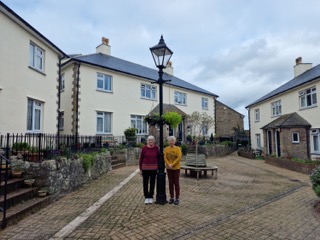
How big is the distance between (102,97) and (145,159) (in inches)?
513

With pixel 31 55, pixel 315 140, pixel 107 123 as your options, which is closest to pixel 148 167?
pixel 31 55

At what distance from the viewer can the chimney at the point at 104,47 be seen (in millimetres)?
21719

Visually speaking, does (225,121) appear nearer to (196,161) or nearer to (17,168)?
(196,161)

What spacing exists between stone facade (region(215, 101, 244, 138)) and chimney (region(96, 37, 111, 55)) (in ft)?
57.0

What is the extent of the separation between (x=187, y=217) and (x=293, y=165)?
443 inches

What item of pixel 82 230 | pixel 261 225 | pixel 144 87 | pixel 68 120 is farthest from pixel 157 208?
pixel 144 87

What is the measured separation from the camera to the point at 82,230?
13.8ft

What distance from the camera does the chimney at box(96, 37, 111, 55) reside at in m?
21.7

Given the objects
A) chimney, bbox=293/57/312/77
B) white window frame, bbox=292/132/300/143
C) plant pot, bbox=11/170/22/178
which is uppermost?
chimney, bbox=293/57/312/77

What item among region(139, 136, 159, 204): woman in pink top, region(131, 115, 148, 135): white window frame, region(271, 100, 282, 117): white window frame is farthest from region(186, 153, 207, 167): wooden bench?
region(271, 100, 282, 117): white window frame

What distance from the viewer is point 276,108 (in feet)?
73.6

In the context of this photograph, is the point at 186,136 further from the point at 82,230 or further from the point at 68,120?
the point at 82,230

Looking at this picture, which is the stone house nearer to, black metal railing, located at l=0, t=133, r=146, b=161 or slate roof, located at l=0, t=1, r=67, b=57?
black metal railing, located at l=0, t=133, r=146, b=161

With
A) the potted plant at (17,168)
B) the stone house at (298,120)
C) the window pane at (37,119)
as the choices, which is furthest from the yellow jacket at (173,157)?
the stone house at (298,120)
